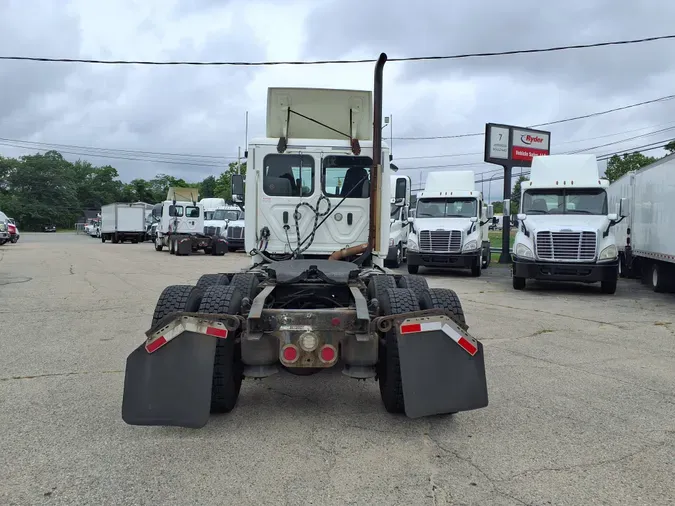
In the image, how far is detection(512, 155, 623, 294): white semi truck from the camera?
535 inches

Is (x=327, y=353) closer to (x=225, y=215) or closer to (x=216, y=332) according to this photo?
(x=216, y=332)

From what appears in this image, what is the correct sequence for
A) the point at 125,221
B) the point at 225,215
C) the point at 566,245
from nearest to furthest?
the point at 566,245 → the point at 225,215 → the point at 125,221

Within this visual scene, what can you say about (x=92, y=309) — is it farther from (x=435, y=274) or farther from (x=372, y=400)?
(x=435, y=274)

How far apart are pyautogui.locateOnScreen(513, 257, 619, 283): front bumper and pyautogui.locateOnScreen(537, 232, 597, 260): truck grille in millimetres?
185

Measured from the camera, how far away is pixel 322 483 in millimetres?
3621

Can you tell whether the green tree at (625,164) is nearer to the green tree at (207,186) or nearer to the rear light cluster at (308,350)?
the rear light cluster at (308,350)

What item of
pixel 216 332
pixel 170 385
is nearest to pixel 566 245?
pixel 216 332

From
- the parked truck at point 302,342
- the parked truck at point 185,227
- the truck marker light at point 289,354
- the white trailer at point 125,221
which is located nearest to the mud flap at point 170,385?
the parked truck at point 302,342

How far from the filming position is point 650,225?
569 inches

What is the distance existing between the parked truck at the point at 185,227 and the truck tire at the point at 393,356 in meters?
24.6

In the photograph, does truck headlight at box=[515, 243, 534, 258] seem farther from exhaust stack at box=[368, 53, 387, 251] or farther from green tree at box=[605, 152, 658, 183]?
green tree at box=[605, 152, 658, 183]

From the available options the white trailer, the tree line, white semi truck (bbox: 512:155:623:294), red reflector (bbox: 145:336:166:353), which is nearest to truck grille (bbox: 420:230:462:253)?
white semi truck (bbox: 512:155:623:294)

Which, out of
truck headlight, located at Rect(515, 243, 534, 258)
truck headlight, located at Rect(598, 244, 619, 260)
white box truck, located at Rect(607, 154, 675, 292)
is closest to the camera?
white box truck, located at Rect(607, 154, 675, 292)

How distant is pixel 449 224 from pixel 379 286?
1396 cm
